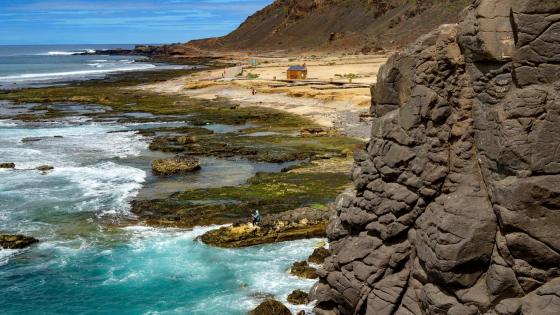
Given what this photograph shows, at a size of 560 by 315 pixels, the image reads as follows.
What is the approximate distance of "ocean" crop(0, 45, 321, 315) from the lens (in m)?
21.8

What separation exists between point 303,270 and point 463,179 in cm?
1095

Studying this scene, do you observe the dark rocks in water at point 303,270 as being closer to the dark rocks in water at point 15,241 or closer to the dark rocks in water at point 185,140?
the dark rocks in water at point 15,241

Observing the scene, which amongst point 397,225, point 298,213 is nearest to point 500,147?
point 397,225

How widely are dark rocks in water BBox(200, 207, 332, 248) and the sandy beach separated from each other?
20586 mm

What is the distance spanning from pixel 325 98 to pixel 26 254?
46151mm

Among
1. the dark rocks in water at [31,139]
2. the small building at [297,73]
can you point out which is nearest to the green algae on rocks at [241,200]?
the dark rocks in water at [31,139]

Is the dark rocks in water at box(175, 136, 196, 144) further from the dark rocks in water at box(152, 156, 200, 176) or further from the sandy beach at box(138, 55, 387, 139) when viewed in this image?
the sandy beach at box(138, 55, 387, 139)

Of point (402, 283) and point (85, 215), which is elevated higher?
point (402, 283)

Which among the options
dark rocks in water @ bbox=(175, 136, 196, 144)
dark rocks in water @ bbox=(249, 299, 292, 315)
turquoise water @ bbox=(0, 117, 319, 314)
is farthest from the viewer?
dark rocks in water @ bbox=(175, 136, 196, 144)

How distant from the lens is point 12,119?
69.6 m

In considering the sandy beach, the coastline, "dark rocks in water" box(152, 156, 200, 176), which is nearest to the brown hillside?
the sandy beach

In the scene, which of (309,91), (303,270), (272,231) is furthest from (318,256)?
(309,91)

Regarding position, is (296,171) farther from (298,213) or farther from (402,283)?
(402,283)

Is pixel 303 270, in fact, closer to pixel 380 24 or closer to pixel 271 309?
pixel 271 309
